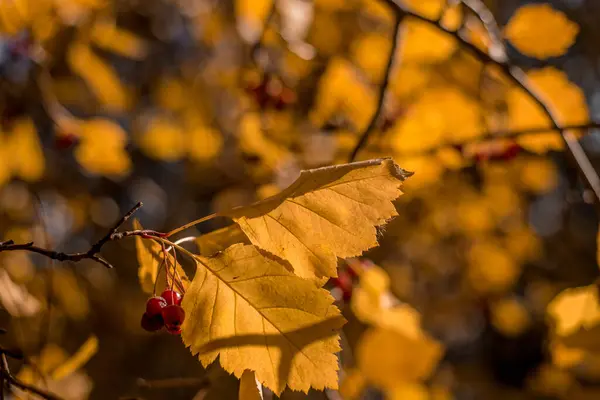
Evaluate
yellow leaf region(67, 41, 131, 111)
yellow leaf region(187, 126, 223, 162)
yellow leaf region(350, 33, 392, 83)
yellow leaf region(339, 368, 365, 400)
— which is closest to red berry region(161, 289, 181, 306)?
yellow leaf region(339, 368, 365, 400)

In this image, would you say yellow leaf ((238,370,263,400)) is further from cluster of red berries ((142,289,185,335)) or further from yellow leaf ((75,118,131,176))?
yellow leaf ((75,118,131,176))

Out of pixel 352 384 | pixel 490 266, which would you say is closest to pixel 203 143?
pixel 352 384

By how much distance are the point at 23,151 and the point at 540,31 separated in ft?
8.28

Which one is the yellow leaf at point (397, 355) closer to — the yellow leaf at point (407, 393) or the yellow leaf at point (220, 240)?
the yellow leaf at point (407, 393)

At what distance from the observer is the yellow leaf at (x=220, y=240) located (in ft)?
3.66

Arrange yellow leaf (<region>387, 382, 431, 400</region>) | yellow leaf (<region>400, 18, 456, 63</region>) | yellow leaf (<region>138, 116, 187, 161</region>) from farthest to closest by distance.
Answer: yellow leaf (<region>138, 116, 187, 161</region>)
yellow leaf (<region>387, 382, 431, 400</region>)
yellow leaf (<region>400, 18, 456, 63</region>)

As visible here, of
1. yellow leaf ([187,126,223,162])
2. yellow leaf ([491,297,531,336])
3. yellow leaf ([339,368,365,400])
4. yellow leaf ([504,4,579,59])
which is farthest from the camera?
yellow leaf ([491,297,531,336])

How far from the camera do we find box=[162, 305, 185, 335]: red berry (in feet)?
3.35

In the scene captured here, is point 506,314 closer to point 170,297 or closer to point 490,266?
point 490,266

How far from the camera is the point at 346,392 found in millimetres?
2119

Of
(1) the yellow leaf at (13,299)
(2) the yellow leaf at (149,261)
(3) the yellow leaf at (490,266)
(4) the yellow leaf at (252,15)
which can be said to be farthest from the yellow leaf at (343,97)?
(3) the yellow leaf at (490,266)

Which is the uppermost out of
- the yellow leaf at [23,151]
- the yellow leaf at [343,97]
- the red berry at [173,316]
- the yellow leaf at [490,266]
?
the red berry at [173,316]

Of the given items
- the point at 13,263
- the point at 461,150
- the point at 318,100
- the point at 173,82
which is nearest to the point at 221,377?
the point at 461,150

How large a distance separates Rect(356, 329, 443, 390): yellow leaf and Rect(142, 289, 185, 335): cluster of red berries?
0.95 metres
